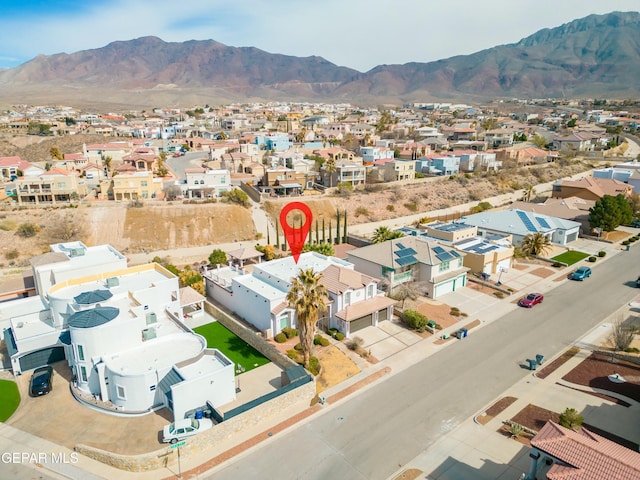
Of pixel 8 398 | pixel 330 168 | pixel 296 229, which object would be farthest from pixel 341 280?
pixel 330 168

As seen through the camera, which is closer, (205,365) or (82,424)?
(82,424)

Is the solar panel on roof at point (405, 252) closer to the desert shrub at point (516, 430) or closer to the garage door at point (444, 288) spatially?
the garage door at point (444, 288)

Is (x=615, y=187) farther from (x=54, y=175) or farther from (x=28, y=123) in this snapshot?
(x=28, y=123)

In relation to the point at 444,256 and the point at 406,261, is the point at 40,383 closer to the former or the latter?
the point at 406,261

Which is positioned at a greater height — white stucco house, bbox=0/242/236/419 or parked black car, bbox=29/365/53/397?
white stucco house, bbox=0/242/236/419

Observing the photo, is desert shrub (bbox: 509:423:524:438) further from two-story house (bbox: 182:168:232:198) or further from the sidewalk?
two-story house (bbox: 182:168:232:198)

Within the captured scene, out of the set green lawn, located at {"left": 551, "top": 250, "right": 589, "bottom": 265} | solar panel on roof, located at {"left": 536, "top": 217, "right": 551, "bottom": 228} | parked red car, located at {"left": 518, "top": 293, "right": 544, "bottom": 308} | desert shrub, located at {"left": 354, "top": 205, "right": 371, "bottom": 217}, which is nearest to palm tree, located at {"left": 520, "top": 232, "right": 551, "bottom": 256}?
green lawn, located at {"left": 551, "top": 250, "right": 589, "bottom": 265}

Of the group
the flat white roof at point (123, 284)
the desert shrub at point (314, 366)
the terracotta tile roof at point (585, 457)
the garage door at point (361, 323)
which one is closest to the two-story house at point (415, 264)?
the garage door at point (361, 323)
